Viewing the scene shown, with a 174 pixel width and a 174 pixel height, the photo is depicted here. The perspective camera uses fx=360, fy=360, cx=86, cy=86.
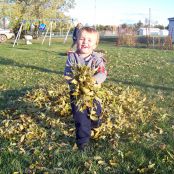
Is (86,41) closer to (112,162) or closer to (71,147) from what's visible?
(71,147)

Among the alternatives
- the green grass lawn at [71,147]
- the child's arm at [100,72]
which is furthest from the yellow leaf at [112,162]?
the child's arm at [100,72]

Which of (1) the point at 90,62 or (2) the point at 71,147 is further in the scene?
(2) the point at 71,147

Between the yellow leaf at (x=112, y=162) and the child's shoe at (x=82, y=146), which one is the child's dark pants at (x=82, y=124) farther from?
the yellow leaf at (x=112, y=162)

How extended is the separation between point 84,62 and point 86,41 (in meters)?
0.28

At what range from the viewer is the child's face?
183 inches

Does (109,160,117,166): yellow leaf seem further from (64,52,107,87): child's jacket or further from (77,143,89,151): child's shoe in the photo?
(64,52,107,87): child's jacket

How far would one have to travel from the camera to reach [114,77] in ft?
37.3

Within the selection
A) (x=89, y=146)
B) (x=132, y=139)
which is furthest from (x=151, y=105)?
(x=89, y=146)

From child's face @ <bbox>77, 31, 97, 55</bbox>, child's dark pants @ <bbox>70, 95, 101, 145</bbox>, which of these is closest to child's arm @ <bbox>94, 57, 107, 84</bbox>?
child's face @ <bbox>77, 31, 97, 55</bbox>

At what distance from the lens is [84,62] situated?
4.75 m

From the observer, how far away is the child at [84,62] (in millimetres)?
4672

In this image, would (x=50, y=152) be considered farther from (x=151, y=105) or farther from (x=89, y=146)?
(x=151, y=105)

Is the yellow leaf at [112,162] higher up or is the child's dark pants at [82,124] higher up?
the child's dark pants at [82,124]

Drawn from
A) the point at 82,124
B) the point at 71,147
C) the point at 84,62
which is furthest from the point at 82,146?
the point at 84,62
